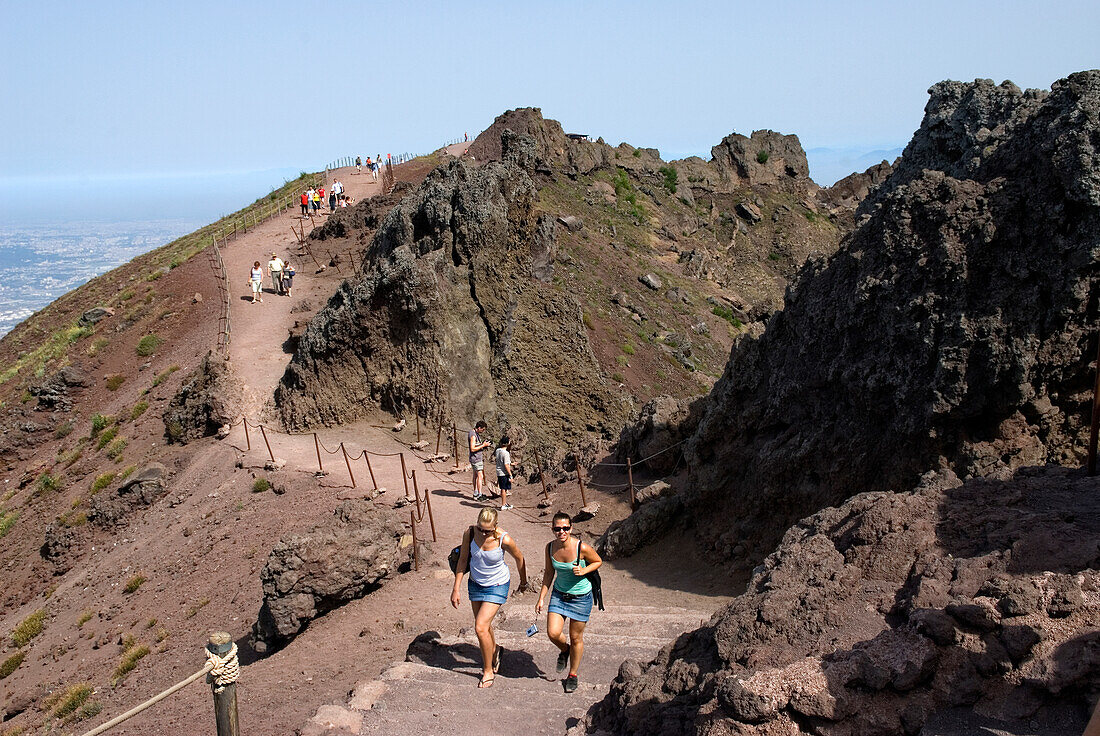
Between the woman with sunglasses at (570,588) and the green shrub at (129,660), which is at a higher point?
the woman with sunglasses at (570,588)

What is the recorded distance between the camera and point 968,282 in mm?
9664

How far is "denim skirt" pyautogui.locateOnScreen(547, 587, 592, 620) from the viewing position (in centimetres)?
774

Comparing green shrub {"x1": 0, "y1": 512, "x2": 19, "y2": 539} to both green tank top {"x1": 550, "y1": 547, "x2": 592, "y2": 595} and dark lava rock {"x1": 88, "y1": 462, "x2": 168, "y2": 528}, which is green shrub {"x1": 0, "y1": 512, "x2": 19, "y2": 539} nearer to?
dark lava rock {"x1": 88, "y1": 462, "x2": 168, "y2": 528}

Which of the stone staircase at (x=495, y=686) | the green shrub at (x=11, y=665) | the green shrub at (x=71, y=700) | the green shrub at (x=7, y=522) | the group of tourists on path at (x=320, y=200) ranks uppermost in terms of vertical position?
the group of tourists on path at (x=320, y=200)

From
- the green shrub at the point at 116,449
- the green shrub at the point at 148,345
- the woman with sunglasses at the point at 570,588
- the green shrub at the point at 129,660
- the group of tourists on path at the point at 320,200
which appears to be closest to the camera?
the woman with sunglasses at the point at 570,588

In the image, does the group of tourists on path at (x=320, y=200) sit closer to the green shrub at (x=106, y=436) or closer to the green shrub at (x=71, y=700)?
the green shrub at (x=106, y=436)

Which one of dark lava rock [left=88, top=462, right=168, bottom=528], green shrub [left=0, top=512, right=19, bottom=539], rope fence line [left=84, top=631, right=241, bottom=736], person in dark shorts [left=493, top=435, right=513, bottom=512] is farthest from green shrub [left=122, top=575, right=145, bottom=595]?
rope fence line [left=84, top=631, right=241, bottom=736]

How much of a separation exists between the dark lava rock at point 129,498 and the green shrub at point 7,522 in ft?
10.8

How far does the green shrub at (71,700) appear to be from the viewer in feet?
37.7

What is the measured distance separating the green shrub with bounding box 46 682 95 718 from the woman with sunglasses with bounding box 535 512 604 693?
7.83m

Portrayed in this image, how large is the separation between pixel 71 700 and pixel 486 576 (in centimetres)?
750

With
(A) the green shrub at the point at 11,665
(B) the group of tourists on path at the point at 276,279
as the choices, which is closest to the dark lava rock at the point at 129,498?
(A) the green shrub at the point at 11,665

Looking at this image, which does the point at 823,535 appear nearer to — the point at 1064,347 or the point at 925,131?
the point at 1064,347

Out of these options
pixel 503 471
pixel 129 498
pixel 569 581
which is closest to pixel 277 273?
pixel 129 498
